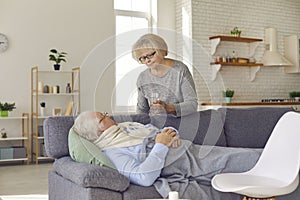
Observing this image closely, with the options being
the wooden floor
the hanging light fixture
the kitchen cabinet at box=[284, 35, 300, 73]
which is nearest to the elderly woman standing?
the wooden floor

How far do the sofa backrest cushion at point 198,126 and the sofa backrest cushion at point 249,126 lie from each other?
38.2 inches

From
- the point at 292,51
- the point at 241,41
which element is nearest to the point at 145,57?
the point at 241,41

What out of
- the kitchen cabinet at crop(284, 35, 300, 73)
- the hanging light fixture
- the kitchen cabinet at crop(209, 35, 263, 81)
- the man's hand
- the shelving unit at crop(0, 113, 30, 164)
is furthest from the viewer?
the kitchen cabinet at crop(284, 35, 300, 73)

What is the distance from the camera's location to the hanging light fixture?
8.12 meters

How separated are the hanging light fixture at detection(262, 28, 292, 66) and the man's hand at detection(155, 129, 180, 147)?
6.05m

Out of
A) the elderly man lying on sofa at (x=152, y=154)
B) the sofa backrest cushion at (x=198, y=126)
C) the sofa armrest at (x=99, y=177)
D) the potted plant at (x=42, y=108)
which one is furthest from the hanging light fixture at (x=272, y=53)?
the sofa armrest at (x=99, y=177)

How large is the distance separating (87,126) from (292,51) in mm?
6792

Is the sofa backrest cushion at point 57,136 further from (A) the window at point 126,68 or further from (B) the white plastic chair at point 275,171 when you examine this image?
(B) the white plastic chair at point 275,171

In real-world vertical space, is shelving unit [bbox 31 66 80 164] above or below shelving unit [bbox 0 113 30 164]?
above

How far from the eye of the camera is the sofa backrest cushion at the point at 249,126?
11.6 feet

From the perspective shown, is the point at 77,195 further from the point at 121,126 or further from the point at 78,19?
the point at 78,19

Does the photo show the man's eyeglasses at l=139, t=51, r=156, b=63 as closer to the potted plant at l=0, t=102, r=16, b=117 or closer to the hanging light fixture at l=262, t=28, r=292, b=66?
the potted plant at l=0, t=102, r=16, b=117

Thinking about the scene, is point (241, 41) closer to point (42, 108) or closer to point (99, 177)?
point (42, 108)

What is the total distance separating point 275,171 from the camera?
2705 mm
